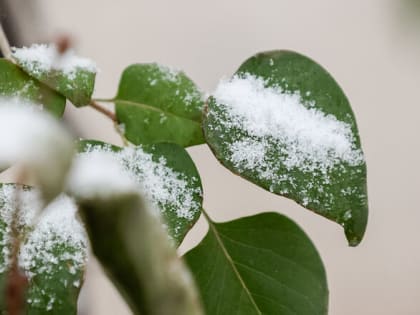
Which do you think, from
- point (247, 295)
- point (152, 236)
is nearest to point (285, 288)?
point (247, 295)

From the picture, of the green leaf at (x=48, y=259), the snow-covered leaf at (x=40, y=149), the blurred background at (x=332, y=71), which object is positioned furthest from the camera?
the blurred background at (x=332, y=71)

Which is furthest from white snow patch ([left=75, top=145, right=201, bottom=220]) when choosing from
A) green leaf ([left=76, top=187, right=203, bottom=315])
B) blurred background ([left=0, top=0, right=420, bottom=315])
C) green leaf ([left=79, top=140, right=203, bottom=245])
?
blurred background ([left=0, top=0, right=420, bottom=315])

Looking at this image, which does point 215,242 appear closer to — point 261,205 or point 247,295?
point 247,295

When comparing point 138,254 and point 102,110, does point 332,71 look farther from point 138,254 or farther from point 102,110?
point 138,254

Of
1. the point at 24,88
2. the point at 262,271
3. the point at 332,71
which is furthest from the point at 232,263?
the point at 332,71

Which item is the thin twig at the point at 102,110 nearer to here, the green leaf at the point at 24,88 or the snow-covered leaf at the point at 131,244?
the green leaf at the point at 24,88

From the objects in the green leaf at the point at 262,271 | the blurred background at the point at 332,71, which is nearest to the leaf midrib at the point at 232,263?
the green leaf at the point at 262,271
